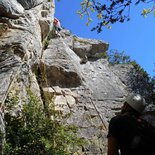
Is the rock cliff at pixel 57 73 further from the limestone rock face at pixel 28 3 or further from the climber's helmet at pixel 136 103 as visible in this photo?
the climber's helmet at pixel 136 103

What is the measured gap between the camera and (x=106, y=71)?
47.1ft

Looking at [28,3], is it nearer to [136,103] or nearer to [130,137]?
[136,103]

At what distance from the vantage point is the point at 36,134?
7.80 metres

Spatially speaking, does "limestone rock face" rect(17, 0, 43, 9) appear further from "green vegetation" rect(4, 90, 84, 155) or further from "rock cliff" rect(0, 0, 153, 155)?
"green vegetation" rect(4, 90, 84, 155)

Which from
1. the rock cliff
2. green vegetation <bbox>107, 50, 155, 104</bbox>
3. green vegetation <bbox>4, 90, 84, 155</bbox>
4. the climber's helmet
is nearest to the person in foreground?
the climber's helmet

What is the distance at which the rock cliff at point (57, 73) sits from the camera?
932 centimetres

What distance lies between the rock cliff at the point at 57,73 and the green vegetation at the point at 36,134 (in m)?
0.27

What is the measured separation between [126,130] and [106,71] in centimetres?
1040

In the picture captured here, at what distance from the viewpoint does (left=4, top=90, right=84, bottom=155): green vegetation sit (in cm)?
759

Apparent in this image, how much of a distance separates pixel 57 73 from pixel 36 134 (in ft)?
13.7

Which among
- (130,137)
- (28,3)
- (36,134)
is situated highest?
(28,3)

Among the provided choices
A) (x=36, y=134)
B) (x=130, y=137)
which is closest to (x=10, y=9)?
(x=36, y=134)

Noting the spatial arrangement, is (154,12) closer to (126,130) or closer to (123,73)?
(126,130)

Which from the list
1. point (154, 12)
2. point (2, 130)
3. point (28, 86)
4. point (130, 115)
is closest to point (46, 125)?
point (2, 130)
